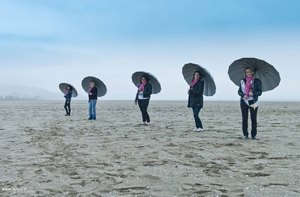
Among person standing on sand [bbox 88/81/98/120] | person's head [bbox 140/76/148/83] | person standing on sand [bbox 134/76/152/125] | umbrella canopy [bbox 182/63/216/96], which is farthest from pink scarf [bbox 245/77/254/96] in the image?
person standing on sand [bbox 88/81/98/120]

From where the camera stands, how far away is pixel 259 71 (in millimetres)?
11086

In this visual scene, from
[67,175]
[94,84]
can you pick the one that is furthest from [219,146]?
[94,84]

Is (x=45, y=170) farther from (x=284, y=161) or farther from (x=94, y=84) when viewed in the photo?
(x=94, y=84)

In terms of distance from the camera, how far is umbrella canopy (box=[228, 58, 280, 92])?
10.8 metres

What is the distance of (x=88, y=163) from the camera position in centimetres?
718

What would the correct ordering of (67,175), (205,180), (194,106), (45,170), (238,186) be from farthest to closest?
1. (194,106)
2. (45,170)
3. (67,175)
4. (205,180)
5. (238,186)

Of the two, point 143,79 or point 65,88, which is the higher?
point 143,79

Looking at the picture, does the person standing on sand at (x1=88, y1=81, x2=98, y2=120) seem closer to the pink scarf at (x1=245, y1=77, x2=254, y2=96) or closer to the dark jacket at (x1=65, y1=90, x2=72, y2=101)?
the dark jacket at (x1=65, y1=90, x2=72, y2=101)

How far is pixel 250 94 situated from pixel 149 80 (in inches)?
247

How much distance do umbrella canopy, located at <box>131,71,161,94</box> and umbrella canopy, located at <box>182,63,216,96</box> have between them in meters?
2.22

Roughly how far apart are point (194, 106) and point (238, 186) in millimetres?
6996

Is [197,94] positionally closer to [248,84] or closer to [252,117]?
[248,84]

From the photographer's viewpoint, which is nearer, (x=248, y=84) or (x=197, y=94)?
(x=248, y=84)

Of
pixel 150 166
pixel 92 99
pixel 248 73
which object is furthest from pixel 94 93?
pixel 150 166
